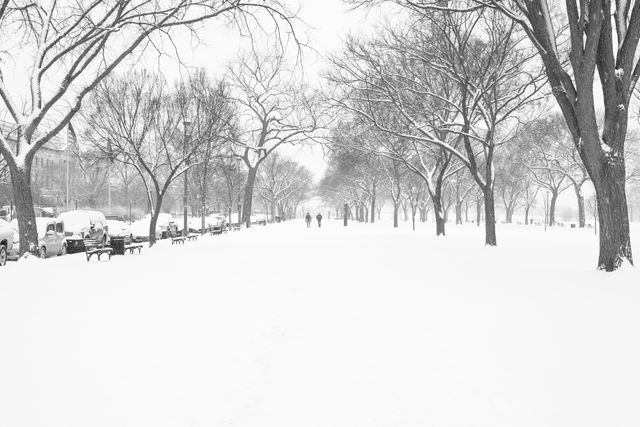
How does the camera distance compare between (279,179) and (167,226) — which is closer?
(167,226)

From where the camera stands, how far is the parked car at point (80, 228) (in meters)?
21.8

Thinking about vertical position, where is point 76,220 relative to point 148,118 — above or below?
below

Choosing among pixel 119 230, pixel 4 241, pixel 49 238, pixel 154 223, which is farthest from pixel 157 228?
pixel 4 241

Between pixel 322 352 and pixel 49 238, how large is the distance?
58.2ft

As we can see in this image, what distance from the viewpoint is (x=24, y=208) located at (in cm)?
1426

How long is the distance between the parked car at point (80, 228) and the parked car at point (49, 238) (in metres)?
1.02

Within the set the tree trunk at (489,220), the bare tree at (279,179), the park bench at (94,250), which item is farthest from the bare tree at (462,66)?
the bare tree at (279,179)

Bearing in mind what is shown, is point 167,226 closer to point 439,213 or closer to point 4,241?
point 439,213

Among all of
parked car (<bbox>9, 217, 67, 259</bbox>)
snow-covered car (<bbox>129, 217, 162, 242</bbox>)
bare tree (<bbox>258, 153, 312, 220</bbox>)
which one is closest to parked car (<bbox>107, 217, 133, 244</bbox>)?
snow-covered car (<bbox>129, 217, 162, 242</bbox>)

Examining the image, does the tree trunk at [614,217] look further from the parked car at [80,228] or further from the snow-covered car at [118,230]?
the snow-covered car at [118,230]

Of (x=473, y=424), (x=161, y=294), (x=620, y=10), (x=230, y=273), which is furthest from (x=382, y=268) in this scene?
(x=473, y=424)

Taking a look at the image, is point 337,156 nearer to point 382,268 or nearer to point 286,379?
point 382,268

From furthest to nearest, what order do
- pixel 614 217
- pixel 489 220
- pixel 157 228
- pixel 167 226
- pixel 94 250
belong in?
pixel 167 226
pixel 157 228
pixel 489 220
pixel 94 250
pixel 614 217

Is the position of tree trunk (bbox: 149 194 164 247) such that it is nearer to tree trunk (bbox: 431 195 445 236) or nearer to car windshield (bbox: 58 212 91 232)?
car windshield (bbox: 58 212 91 232)
